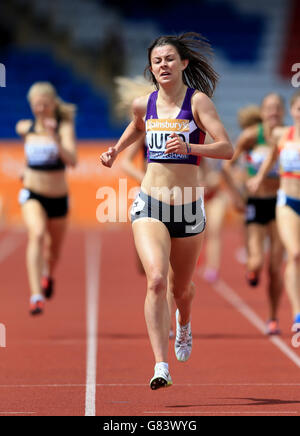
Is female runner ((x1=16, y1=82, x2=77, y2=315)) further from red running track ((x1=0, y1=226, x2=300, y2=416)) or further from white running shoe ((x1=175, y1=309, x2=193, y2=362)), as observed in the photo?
white running shoe ((x1=175, y1=309, x2=193, y2=362))

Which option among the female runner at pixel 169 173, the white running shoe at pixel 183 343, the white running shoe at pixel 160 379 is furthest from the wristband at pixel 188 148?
the white running shoe at pixel 183 343

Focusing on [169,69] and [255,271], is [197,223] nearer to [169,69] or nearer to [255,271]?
[169,69]

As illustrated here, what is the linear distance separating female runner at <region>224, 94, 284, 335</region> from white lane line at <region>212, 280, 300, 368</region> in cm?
44

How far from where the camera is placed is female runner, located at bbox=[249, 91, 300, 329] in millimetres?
8609

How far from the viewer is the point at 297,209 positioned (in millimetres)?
8625

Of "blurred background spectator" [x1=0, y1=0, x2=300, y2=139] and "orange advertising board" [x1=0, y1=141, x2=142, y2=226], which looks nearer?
"orange advertising board" [x1=0, y1=141, x2=142, y2=226]

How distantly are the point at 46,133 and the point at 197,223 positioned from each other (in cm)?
411

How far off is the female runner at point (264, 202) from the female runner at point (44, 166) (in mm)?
1754

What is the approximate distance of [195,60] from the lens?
6.45m

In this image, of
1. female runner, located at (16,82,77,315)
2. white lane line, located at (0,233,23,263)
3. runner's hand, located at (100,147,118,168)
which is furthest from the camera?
white lane line, located at (0,233,23,263)

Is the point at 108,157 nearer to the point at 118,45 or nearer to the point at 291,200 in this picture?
the point at 291,200

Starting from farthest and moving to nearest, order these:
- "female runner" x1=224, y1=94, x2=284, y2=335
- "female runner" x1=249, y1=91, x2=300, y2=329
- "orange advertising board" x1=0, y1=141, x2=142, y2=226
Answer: "orange advertising board" x1=0, y1=141, x2=142, y2=226 < "female runner" x1=224, y1=94, x2=284, y2=335 < "female runner" x1=249, y1=91, x2=300, y2=329

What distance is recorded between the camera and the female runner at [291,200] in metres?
8.61

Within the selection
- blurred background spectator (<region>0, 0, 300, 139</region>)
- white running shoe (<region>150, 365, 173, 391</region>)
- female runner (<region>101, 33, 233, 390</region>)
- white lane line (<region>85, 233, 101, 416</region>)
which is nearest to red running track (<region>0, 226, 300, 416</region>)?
white lane line (<region>85, 233, 101, 416</region>)
